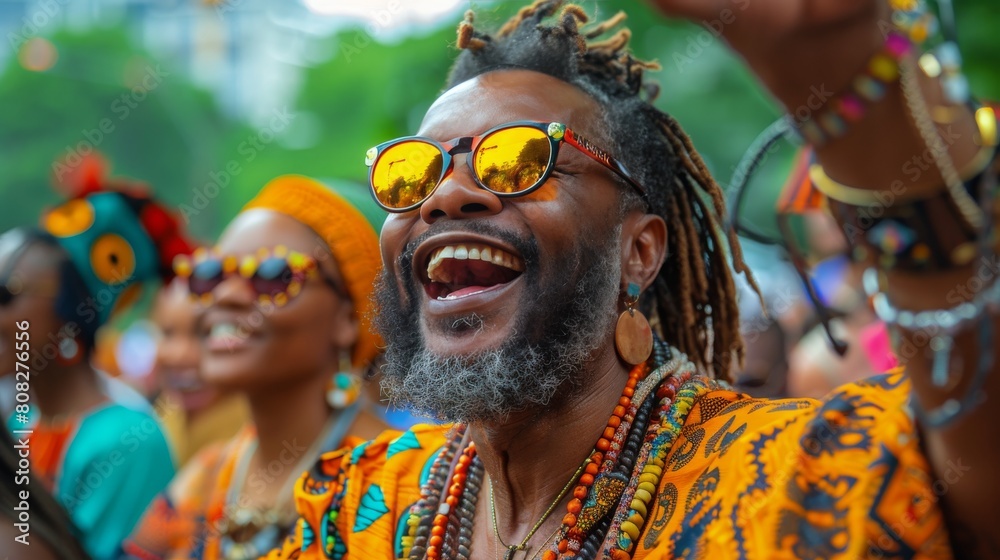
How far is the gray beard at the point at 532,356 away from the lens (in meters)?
2.43

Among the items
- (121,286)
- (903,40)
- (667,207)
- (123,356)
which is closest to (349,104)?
(123,356)

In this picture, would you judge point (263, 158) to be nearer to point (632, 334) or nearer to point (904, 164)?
point (632, 334)

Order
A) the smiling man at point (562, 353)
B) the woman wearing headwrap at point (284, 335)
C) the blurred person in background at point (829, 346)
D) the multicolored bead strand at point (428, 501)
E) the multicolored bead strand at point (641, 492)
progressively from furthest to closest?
the blurred person in background at point (829, 346), the woman wearing headwrap at point (284, 335), the multicolored bead strand at point (428, 501), the multicolored bead strand at point (641, 492), the smiling man at point (562, 353)

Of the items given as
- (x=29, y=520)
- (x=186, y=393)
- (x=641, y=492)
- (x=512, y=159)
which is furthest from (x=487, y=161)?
(x=186, y=393)

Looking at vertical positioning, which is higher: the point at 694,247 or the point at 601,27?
the point at 601,27

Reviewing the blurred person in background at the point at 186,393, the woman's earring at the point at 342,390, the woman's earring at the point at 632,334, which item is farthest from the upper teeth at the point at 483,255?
the blurred person in background at the point at 186,393

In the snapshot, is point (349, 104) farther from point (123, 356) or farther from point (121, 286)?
point (121, 286)

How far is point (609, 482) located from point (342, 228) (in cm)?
244

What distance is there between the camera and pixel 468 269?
2646 mm

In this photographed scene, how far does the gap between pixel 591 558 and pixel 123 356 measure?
1148 centimetres

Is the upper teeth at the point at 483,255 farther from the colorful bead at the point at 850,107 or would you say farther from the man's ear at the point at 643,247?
the colorful bead at the point at 850,107

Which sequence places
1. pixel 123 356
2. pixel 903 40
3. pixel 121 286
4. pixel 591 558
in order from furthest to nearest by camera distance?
pixel 123 356
pixel 121 286
pixel 591 558
pixel 903 40

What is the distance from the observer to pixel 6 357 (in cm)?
497

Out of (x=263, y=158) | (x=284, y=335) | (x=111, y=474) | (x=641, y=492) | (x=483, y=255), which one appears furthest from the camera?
(x=263, y=158)
